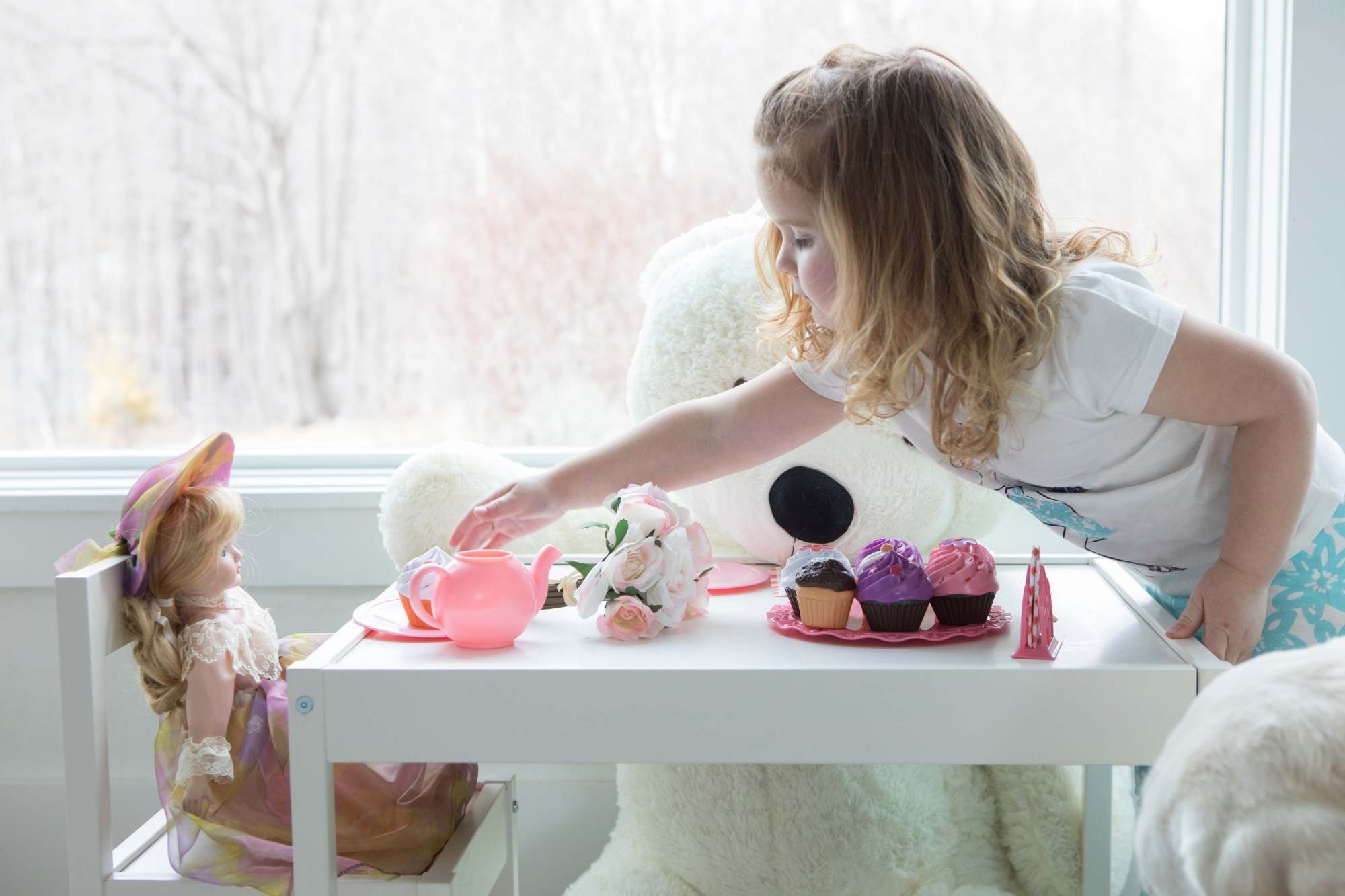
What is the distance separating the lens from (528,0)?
1558mm

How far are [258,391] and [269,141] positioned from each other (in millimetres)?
352

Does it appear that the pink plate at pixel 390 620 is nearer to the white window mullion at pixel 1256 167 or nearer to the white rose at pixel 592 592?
the white rose at pixel 592 592

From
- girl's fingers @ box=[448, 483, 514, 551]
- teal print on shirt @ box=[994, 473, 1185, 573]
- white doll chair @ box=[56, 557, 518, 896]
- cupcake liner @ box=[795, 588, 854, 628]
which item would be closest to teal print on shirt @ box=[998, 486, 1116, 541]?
teal print on shirt @ box=[994, 473, 1185, 573]

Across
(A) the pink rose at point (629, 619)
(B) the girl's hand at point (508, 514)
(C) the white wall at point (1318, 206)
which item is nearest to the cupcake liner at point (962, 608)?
(A) the pink rose at point (629, 619)

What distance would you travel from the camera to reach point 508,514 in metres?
1.06

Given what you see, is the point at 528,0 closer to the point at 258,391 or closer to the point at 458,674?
the point at 258,391

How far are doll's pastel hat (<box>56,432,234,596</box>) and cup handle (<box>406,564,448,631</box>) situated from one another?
24cm

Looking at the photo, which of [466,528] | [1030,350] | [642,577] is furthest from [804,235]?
[466,528]

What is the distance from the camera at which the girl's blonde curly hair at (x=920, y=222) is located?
2.83ft

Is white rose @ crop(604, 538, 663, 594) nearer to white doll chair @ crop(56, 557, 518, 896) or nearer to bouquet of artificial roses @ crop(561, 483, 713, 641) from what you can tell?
bouquet of artificial roses @ crop(561, 483, 713, 641)

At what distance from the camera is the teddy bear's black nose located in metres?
1.14

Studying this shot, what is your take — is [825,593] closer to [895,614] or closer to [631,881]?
[895,614]

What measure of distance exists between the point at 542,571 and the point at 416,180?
86 cm

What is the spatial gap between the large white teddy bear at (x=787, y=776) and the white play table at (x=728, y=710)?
0.35 meters
